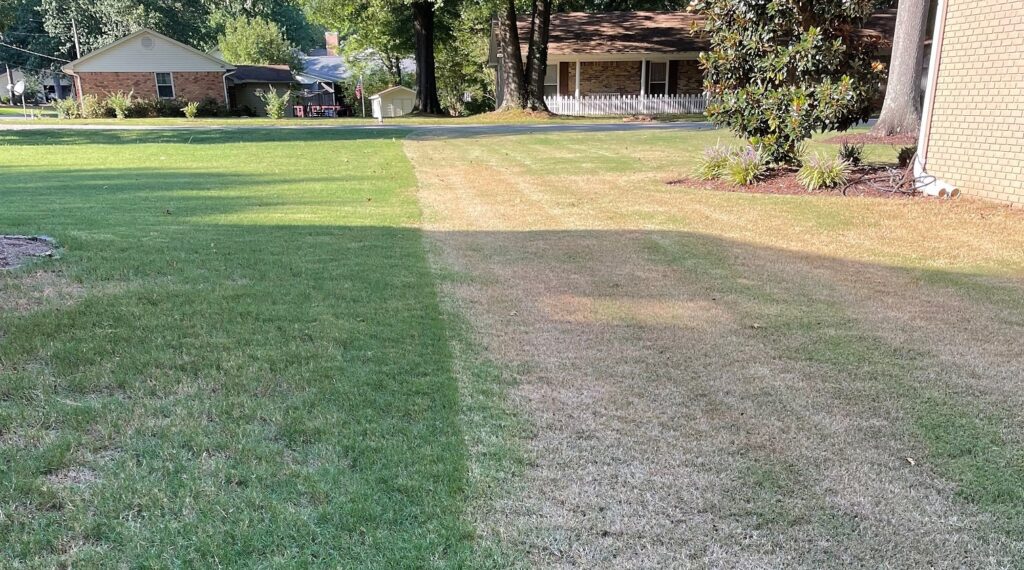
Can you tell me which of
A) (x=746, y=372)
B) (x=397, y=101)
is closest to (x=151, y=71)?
(x=397, y=101)

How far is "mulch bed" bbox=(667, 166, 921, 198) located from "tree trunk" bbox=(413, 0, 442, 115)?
25.1 m

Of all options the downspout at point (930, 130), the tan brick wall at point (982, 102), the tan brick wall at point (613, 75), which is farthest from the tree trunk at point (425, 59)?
the tan brick wall at point (982, 102)

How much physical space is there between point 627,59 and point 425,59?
382 inches

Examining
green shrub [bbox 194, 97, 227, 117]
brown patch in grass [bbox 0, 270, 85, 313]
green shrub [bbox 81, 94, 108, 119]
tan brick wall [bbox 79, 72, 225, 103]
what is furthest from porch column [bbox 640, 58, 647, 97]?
brown patch in grass [bbox 0, 270, 85, 313]

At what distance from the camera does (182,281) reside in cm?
514

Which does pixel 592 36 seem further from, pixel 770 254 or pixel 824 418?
pixel 824 418

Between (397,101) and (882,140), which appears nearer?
(882,140)

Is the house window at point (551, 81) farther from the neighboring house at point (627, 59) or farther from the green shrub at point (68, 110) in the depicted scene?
the green shrub at point (68, 110)

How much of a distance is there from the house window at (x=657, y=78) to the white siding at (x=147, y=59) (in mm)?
22722

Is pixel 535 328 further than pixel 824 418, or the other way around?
pixel 535 328

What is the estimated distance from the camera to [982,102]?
8695 mm

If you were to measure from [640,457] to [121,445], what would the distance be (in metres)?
2.12

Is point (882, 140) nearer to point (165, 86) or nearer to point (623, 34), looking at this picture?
point (623, 34)

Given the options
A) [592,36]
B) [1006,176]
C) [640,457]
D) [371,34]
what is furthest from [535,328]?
[371,34]
